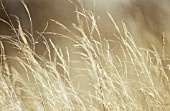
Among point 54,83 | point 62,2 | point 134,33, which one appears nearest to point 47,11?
point 62,2

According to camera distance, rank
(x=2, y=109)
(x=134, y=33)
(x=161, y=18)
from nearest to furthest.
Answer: (x=2, y=109)
(x=134, y=33)
(x=161, y=18)

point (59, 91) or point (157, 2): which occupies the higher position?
point (157, 2)

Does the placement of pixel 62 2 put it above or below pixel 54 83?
above

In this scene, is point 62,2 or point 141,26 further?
point 62,2

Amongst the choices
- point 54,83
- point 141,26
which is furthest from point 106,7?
point 54,83

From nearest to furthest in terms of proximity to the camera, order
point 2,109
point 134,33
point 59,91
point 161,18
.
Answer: point 59,91 < point 2,109 < point 134,33 < point 161,18

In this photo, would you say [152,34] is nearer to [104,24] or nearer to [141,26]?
[141,26]

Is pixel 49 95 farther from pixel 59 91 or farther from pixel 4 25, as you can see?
pixel 4 25

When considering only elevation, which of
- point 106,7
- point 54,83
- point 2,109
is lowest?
point 2,109

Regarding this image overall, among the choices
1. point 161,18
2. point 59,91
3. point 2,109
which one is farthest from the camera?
point 161,18
